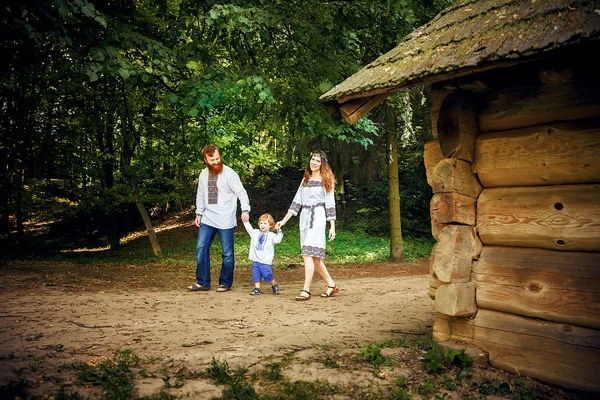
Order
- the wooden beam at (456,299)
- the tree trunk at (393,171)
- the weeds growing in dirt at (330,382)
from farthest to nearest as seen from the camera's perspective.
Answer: the tree trunk at (393,171) < the wooden beam at (456,299) < the weeds growing in dirt at (330,382)

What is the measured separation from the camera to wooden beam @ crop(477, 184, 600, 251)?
3.67 m

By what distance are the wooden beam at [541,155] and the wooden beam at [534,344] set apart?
4.10ft

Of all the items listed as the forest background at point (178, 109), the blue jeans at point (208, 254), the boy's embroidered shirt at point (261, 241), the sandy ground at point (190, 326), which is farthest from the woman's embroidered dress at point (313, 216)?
the forest background at point (178, 109)

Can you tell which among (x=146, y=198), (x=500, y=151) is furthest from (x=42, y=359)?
(x=146, y=198)

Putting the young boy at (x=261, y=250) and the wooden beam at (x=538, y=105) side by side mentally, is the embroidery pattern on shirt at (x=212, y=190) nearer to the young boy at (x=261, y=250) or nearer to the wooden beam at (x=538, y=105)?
the young boy at (x=261, y=250)

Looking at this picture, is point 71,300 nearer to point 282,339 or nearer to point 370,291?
point 282,339

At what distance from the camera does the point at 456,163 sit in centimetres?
427

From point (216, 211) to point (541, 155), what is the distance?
16.0ft

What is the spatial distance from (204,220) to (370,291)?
3.10m

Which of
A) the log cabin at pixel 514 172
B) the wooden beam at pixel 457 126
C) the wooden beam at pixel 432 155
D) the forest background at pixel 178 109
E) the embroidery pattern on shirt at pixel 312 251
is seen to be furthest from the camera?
the forest background at pixel 178 109

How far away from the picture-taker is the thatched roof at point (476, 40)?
3.27 m

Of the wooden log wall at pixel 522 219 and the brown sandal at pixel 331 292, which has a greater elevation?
the wooden log wall at pixel 522 219

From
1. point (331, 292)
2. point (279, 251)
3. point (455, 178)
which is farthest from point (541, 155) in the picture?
point (279, 251)

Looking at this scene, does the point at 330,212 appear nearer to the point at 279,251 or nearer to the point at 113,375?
the point at 113,375
